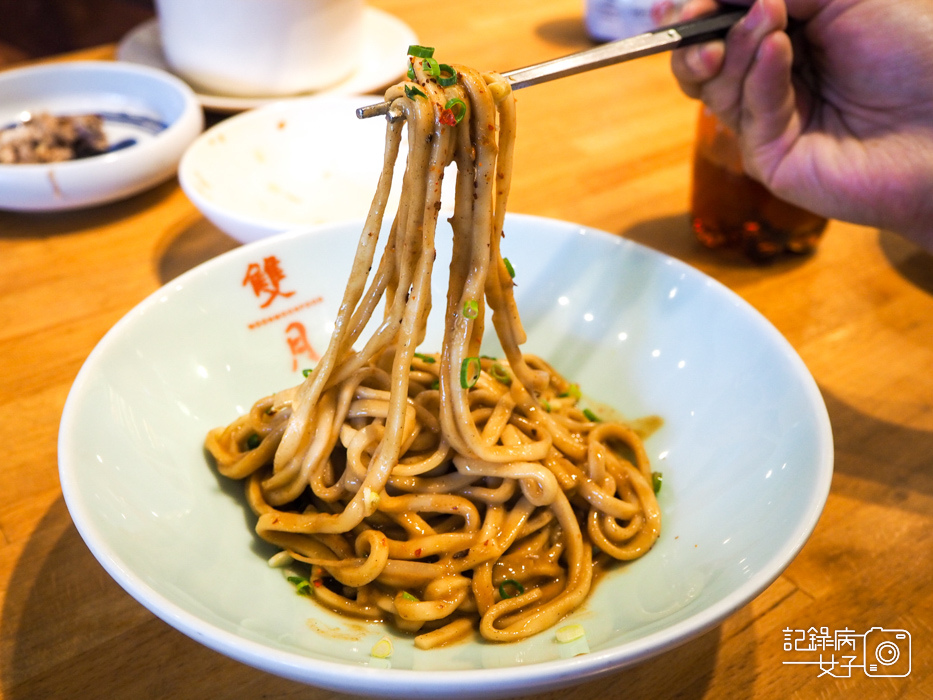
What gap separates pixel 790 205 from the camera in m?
2.48

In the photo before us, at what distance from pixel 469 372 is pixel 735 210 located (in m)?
1.50

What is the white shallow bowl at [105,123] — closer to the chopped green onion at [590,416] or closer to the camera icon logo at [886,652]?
the chopped green onion at [590,416]

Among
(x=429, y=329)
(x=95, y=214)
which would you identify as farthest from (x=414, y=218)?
(x=95, y=214)

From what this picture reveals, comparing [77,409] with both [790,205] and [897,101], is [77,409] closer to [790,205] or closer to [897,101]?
[790,205]

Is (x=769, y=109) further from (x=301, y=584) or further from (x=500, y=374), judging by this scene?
(x=301, y=584)

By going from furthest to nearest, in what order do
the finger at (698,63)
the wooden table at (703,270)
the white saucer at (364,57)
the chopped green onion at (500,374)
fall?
the white saucer at (364,57) → the finger at (698,63) → the chopped green onion at (500,374) → the wooden table at (703,270)

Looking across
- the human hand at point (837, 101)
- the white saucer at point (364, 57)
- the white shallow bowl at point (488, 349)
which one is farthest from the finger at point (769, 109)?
the white saucer at point (364, 57)

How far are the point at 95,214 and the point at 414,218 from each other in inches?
74.8

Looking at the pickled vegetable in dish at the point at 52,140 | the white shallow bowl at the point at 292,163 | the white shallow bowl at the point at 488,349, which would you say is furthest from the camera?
the pickled vegetable in dish at the point at 52,140

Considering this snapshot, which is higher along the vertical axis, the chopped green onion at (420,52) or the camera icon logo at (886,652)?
the chopped green onion at (420,52)

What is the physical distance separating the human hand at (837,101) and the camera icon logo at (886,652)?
1.21 m

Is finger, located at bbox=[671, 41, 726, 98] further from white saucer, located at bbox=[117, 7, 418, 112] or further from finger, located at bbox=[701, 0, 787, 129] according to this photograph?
white saucer, located at bbox=[117, 7, 418, 112]

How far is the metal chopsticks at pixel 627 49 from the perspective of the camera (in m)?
1.49

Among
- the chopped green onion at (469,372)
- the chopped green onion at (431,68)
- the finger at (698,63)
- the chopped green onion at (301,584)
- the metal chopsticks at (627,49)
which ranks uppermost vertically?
the chopped green onion at (431,68)
